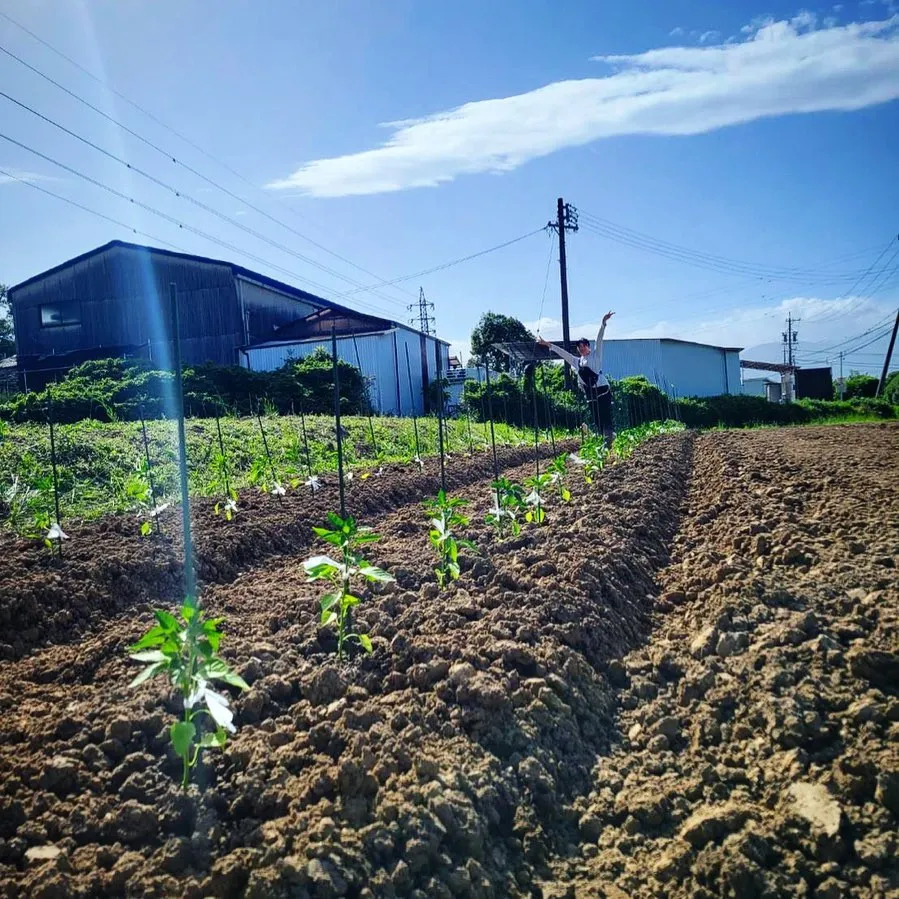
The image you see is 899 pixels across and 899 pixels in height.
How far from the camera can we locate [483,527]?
5.53m

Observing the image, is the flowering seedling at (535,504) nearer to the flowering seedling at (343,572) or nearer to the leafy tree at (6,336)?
the flowering seedling at (343,572)

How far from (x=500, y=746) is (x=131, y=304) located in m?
27.1

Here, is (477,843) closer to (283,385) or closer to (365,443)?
(365,443)

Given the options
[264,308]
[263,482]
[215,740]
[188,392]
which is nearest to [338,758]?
[215,740]

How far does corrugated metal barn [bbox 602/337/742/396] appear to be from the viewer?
1337 inches

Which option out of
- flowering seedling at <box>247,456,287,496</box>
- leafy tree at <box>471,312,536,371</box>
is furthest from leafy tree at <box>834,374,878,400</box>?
flowering seedling at <box>247,456,287,496</box>

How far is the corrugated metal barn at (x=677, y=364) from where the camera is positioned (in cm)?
3397

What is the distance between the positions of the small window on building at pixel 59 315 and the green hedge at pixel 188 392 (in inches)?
379

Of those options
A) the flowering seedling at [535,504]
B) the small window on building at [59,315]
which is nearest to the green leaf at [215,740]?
the flowering seedling at [535,504]

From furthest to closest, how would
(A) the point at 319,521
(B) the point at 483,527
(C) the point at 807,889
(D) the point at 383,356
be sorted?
(D) the point at 383,356 → (A) the point at 319,521 → (B) the point at 483,527 → (C) the point at 807,889

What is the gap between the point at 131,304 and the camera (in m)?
26.3

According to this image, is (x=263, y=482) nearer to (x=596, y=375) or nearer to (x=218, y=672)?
(x=596, y=375)

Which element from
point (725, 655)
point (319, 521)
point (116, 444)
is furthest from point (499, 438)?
point (725, 655)

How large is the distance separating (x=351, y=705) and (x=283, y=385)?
17.2m
